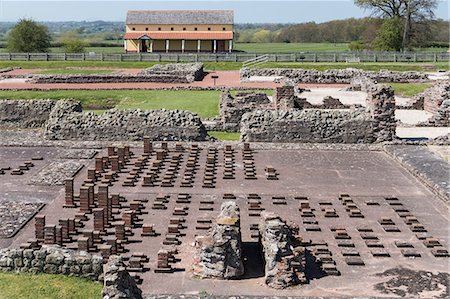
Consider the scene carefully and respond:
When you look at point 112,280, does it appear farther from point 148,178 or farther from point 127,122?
point 127,122

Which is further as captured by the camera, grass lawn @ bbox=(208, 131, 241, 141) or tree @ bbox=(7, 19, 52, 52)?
tree @ bbox=(7, 19, 52, 52)

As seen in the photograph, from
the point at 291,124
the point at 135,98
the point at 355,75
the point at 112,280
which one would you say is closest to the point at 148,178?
the point at 291,124

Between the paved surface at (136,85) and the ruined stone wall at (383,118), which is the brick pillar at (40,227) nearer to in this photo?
the ruined stone wall at (383,118)

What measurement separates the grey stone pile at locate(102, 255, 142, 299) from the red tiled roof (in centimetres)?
6347

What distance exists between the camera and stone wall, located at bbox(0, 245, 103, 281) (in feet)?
35.3

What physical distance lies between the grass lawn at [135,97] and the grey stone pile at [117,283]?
21.6 metres

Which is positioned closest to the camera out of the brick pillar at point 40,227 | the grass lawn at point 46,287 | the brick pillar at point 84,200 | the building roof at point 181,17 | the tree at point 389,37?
the grass lawn at point 46,287

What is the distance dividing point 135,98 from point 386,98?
56.1ft

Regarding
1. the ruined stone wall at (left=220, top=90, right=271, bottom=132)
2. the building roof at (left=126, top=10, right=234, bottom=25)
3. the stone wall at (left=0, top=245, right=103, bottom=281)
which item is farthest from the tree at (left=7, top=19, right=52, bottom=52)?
the stone wall at (left=0, top=245, right=103, bottom=281)

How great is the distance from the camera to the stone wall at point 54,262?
1075cm

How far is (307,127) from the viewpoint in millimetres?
21812

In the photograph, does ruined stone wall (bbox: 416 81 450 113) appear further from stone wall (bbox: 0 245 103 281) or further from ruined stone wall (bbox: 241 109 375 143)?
stone wall (bbox: 0 245 103 281)

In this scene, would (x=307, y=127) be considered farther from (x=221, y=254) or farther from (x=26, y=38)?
(x=26, y=38)

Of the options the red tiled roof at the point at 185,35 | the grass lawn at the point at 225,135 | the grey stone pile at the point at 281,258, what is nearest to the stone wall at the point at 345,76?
the grass lawn at the point at 225,135
